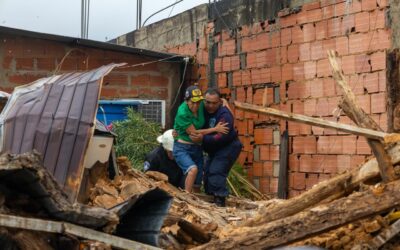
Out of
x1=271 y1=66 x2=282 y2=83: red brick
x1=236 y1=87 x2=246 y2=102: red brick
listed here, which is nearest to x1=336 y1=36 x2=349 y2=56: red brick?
x1=271 y1=66 x2=282 y2=83: red brick

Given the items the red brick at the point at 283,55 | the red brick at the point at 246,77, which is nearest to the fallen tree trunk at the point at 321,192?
the red brick at the point at 283,55

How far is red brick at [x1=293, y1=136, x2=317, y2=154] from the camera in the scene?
9.12 m

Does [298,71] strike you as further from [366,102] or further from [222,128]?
[222,128]

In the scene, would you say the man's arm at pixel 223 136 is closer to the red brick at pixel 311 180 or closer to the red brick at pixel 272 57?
the red brick at pixel 311 180

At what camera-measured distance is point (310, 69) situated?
9156mm

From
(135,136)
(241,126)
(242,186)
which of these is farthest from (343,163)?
(135,136)

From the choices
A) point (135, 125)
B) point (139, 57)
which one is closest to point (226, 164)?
point (135, 125)

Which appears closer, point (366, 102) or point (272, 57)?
point (366, 102)

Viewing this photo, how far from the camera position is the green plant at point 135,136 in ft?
34.0

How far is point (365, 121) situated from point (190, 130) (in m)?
3.31

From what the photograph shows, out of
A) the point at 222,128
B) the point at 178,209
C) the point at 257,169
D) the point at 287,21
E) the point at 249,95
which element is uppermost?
the point at 287,21

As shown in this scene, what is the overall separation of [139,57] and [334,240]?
738 centimetres

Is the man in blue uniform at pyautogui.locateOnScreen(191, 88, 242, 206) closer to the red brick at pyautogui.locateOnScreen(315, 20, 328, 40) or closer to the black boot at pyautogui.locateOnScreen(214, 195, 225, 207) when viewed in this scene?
the black boot at pyautogui.locateOnScreen(214, 195, 225, 207)

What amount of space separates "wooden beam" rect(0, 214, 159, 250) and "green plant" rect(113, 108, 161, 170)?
6199mm
